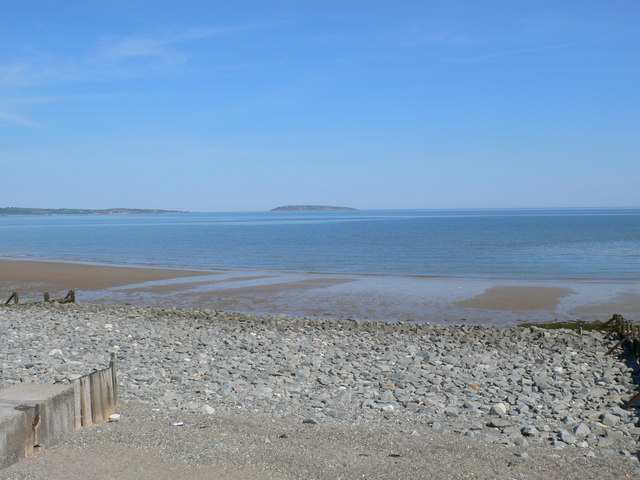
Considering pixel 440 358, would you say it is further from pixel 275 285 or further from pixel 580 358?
pixel 275 285

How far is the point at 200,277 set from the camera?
3888 cm

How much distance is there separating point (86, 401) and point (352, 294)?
22040mm

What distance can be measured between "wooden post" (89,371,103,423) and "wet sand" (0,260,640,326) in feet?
51.2

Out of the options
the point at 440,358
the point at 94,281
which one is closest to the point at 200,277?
the point at 94,281

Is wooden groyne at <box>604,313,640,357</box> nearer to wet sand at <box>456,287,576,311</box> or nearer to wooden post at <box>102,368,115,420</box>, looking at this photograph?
wet sand at <box>456,287,576,311</box>

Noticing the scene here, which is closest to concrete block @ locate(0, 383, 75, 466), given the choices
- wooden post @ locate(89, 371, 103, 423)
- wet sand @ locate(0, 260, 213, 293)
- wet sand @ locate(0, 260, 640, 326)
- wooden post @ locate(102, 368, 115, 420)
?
wooden post @ locate(89, 371, 103, 423)

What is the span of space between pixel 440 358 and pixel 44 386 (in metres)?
9.45

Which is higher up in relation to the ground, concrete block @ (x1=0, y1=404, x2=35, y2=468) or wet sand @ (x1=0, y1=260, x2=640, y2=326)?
concrete block @ (x1=0, y1=404, x2=35, y2=468)

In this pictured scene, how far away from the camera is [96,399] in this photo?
938 centimetres

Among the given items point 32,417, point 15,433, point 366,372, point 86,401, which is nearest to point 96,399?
point 86,401

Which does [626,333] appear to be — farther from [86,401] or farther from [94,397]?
[86,401]

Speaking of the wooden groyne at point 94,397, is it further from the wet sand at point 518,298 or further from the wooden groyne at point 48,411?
the wet sand at point 518,298

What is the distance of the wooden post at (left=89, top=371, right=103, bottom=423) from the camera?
9281 mm

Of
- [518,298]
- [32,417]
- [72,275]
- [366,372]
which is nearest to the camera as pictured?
[32,417]
